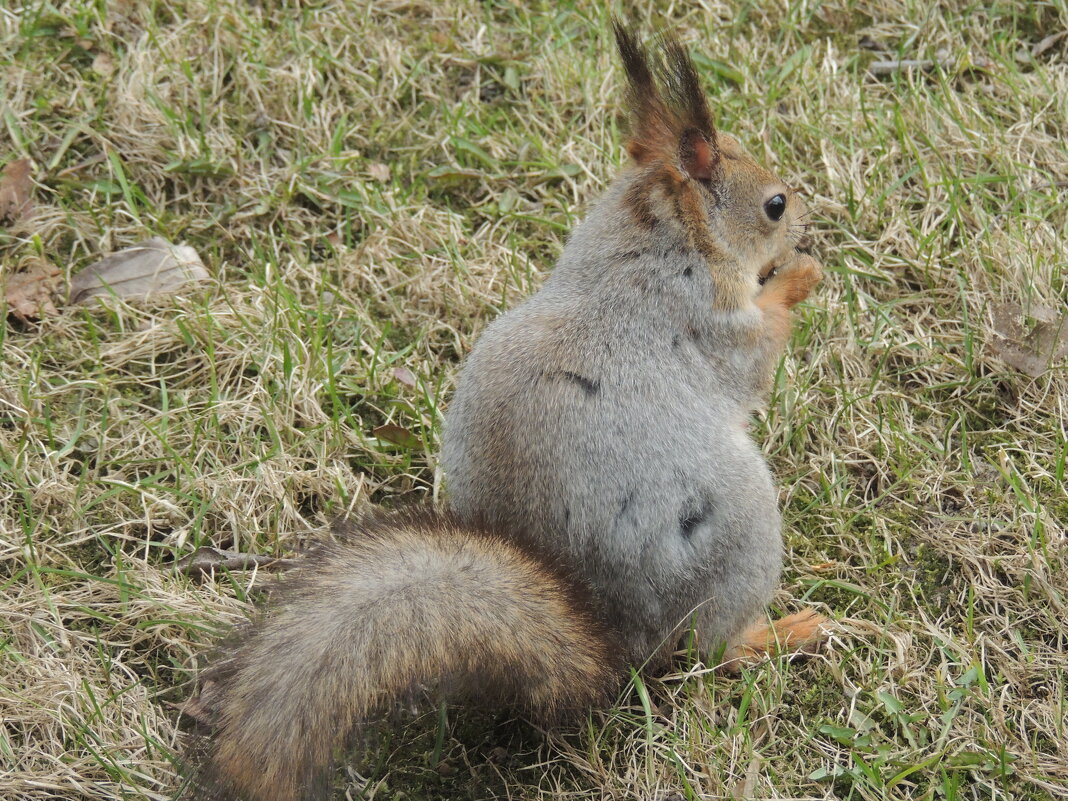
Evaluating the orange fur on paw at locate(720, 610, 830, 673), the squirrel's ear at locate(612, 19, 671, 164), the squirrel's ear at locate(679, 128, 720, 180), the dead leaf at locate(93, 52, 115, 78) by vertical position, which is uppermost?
the squirrel's ear at locate(612, 19, 671, 164)

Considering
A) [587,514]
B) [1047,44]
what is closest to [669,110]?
[587,514]

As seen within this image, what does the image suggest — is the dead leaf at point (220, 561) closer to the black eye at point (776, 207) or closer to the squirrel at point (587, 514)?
the squirrel at point (587, 514)

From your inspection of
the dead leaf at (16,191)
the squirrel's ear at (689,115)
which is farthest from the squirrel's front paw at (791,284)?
the dead leaf at (16,191)

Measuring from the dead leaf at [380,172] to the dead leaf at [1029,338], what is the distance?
70.9 inches

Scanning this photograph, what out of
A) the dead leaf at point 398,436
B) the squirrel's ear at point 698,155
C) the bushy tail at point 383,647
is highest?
the squirrel's ear at point 698,155

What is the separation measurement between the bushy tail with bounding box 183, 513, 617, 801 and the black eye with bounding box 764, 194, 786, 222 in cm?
102

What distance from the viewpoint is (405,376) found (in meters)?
3.00

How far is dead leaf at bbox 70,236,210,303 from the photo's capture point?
124 inches

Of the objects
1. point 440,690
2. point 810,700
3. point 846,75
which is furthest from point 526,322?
point 846,75

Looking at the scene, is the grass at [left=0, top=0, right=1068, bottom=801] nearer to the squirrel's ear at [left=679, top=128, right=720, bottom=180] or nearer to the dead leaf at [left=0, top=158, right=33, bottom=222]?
the dead leaf at [left=0, top=158, right=33, bottom=222]

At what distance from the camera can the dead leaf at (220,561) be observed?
8.44 ft

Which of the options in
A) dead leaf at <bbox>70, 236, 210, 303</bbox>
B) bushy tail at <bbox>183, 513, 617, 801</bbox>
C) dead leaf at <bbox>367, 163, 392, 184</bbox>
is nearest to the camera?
bushy tail at <bbox>183, 513, 617, 801</bbox>

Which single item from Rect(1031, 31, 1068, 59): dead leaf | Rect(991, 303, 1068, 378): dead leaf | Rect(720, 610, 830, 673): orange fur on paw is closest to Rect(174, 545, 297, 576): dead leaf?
Rect(720, 610, 830, 673): orange fur on paw

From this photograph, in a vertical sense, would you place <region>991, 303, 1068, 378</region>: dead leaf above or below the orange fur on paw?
above
